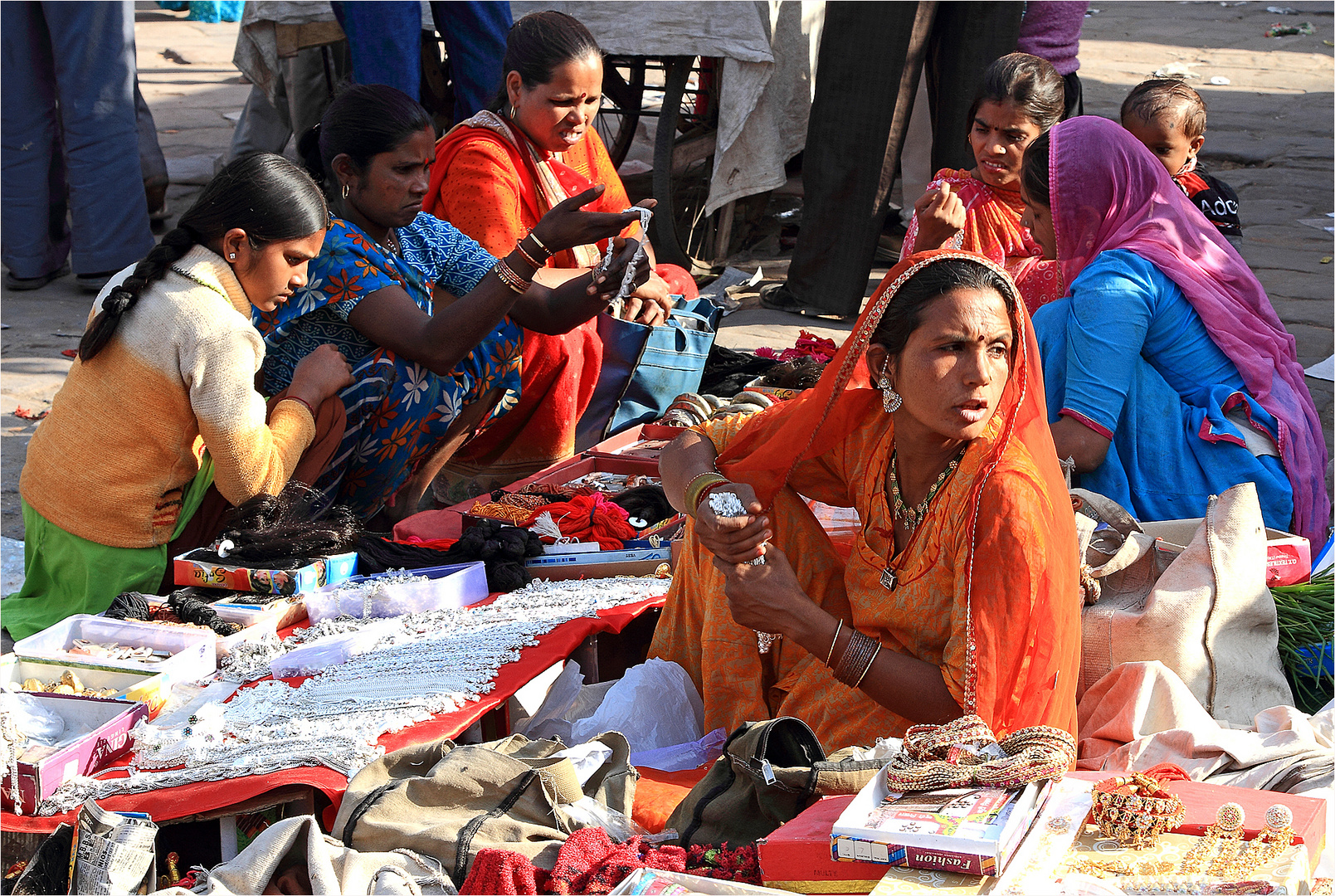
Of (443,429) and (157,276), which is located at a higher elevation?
(157,276)

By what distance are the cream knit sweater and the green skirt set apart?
0.11 feet

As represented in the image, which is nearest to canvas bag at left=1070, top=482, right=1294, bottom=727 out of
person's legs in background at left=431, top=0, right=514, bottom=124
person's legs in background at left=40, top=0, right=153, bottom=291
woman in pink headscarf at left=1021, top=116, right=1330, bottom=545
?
woman in pink headscarf at left=1021, top=116, right=1330, bottom=545

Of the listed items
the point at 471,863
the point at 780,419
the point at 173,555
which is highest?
the point at 780,419

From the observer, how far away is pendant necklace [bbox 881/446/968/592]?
226 centimetres

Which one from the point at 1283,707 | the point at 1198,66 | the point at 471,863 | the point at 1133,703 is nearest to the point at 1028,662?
the point at 1133,703

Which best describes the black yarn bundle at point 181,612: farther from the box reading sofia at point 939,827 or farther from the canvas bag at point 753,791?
the box reading sofia at point 939,827

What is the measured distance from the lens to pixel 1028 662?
78.7 inches

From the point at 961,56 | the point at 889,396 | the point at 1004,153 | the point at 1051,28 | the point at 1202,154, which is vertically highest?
the point at 1051,28

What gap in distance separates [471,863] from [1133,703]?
50.8 inches

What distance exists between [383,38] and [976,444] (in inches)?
166

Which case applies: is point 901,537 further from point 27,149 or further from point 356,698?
point 27,149

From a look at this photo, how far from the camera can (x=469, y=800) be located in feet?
6.77

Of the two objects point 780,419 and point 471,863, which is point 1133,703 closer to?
point 780,419

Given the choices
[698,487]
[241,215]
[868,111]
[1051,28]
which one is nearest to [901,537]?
[698,487]
